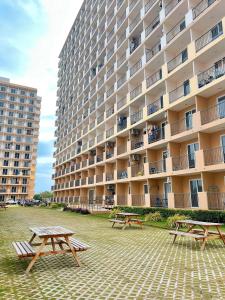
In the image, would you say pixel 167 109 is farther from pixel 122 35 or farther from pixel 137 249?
pixel 122 35

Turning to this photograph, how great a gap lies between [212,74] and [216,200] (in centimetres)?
982

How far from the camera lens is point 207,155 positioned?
59.1ft

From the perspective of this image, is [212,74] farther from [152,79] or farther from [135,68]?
[135,68]

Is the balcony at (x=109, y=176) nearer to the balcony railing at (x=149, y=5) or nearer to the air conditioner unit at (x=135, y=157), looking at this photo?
the air conditioner unit at (x=135, y=157)

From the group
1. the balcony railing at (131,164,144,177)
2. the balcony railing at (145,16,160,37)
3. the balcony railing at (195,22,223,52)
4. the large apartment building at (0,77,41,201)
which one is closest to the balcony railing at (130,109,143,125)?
the balcony railing at (131,164,144,177)

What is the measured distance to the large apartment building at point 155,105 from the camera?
18.3 m

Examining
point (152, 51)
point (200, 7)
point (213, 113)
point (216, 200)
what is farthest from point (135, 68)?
point (216, 200)

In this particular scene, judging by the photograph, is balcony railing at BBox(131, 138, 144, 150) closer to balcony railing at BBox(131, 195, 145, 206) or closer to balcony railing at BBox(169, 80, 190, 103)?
balcony railing at BBox(131, 195, 145, 206)

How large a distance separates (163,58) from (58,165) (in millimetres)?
42237

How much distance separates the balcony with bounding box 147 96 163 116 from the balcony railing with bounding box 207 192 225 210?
Result: 34.3ft

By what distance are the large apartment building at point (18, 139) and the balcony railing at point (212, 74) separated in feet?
230

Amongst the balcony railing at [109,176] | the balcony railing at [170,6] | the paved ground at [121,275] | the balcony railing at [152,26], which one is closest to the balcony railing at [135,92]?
the balcony railing at [152,26]

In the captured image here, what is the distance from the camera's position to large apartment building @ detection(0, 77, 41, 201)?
7675 centimetres

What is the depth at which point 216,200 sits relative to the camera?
1730cm
